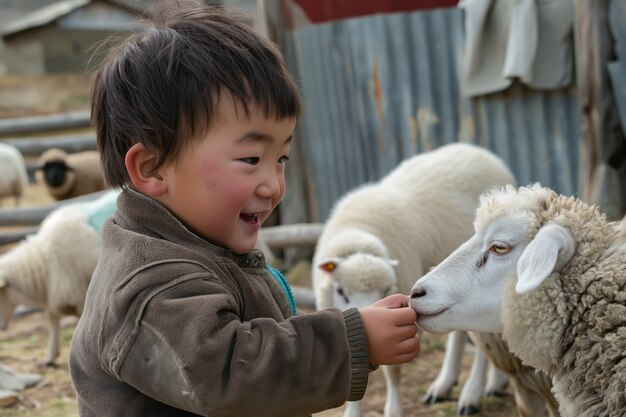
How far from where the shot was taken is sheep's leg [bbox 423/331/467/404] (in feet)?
13.9

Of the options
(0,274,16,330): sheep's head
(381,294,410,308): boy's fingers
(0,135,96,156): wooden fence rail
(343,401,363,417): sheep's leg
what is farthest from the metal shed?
(0,135,96,156): wooden fence rail

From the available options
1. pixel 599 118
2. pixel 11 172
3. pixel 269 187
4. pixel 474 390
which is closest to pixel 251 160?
pixel 269 187

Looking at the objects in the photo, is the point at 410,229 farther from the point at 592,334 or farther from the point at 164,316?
the point at 164,316

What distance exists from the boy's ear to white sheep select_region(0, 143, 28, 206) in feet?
36.4

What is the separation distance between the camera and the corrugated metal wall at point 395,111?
5660mm

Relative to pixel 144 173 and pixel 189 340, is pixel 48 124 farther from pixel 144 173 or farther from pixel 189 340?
pixel 189 340

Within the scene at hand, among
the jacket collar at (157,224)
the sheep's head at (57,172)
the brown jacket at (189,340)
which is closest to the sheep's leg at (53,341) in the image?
the brown jacket at (189,340)

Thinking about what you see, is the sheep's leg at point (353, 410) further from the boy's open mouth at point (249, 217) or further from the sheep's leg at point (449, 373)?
the boy's open mouth at point (249, 217)

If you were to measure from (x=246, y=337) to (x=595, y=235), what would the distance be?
3.37 ft

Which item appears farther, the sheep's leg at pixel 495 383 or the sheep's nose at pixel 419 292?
the sheep's leg at pixel 495 383

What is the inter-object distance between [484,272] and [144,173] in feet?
3.23

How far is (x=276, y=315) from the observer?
186 cm

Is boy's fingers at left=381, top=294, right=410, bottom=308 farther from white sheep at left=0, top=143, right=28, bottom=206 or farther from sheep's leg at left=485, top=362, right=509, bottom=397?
white sheep at left=0, top=143, right=28, bottom=206

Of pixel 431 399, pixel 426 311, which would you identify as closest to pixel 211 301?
pixel 426 311
